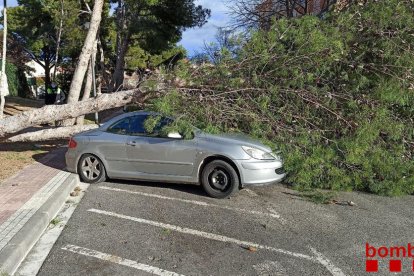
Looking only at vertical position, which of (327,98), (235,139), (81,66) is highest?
(81,66)

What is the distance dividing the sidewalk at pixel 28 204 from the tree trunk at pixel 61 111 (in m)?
0.94

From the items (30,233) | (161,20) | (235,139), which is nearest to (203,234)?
(30,233)

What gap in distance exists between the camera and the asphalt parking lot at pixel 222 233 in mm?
4434

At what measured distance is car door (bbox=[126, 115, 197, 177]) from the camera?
716cm

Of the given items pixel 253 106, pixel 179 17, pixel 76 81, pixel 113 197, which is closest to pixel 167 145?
pixel 113 197

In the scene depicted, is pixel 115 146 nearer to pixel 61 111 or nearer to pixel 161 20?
pixel 61 111

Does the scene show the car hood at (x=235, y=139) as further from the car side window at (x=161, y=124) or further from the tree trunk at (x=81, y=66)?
the tree trunk at (x=81, y=66)

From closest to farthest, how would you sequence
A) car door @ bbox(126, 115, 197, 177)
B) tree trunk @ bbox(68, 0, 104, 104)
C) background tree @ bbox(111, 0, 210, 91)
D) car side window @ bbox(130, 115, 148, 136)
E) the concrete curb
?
the concrete curb, car door @ bbox(126, 115, 197, 177), car side window @ bbox(130, 115, 148, 136), tree trunk @ bbox(68, 0, 104, 104), background tree @ bbox(111, 0, 210, 91)

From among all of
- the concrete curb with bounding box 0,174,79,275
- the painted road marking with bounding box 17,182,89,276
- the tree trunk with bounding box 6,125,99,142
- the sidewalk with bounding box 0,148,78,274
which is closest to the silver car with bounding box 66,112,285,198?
the sidewalk with bounding box 0,148,78,274

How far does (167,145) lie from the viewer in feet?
23.9

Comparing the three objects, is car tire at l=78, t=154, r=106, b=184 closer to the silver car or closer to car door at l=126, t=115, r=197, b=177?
the silver car

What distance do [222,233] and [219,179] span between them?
5.66 feet

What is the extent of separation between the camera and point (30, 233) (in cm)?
489

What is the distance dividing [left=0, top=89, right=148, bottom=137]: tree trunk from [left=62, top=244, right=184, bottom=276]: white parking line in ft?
14.8
